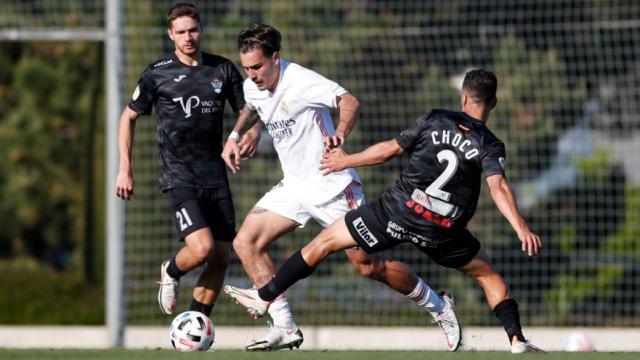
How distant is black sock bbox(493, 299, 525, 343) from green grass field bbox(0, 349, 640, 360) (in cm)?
24

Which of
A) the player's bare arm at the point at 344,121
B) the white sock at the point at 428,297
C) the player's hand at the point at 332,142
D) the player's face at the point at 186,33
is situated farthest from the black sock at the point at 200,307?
the player's hand at the point at 332,142

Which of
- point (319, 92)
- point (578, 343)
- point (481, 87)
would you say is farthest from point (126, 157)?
point (578, 343)

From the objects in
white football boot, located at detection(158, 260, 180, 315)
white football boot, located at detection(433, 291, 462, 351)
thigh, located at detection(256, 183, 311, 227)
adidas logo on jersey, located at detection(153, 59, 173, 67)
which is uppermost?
adidas logo on jersey, located at detection(153, 59, 173, 67)

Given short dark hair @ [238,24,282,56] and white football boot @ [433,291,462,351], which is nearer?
short dark hair @ [238,24,282,56]

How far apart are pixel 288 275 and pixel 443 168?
48.3 inches

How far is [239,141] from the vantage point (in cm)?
893

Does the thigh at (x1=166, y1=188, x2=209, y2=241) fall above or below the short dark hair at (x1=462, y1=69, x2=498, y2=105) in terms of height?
below

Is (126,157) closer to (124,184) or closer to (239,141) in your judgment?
(124,184)

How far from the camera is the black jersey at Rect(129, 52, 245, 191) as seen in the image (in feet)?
30.1

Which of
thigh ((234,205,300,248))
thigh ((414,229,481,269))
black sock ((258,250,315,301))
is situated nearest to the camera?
thigh ((414,229,481,269))

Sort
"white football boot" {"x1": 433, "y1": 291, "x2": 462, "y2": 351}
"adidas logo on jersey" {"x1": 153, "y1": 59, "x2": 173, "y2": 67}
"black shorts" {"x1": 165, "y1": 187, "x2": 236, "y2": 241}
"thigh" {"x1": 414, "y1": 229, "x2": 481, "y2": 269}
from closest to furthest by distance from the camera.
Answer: "thigh" {"x1": 414, "y1": 229, "x2": 481, "y2": 269} → "white football boot" {"x1": 433, "y1": 291, "x2": 462, "y2": 351} → "black shorts" {"x1": 165, "y1": 187, "x2": 236, "y2": 241} → "adidas logo on jersey" {"x1": 153, "y1": 59, "x2": 173, "y2": 67}

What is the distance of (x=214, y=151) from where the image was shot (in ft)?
30.6

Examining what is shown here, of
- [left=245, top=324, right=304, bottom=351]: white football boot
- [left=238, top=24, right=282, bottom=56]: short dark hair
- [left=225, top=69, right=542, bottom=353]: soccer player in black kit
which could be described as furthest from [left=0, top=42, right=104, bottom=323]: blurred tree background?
[left=225, top=69, right=542, bottom=353]: soccer player in black kit

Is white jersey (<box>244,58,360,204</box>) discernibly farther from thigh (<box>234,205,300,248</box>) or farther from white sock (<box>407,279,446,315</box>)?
white sock (<box>407,279,446,315</box>)
